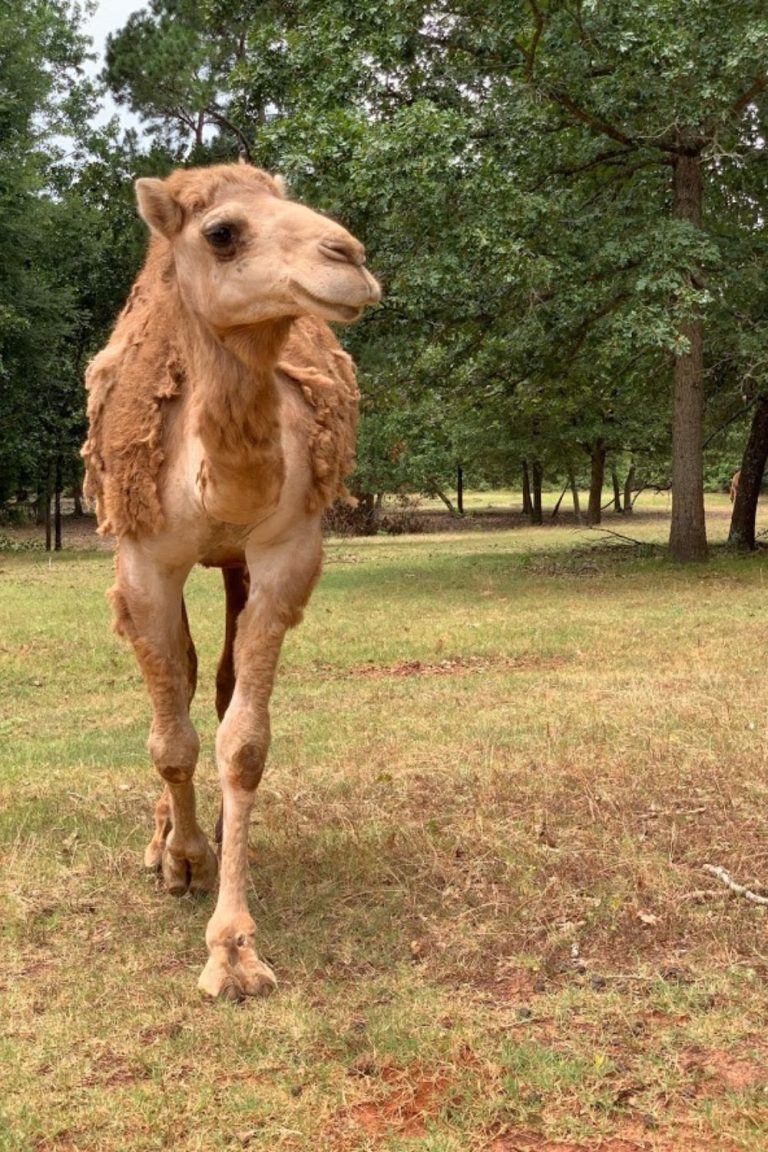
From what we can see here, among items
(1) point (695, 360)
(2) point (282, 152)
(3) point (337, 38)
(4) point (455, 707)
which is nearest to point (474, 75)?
(3) point (337, 38)

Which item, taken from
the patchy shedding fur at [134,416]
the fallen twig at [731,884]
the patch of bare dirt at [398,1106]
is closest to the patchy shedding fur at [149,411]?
the patchy shedding fur at [134,416]

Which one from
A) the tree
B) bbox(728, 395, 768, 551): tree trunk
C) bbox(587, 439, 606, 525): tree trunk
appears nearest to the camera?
the tree

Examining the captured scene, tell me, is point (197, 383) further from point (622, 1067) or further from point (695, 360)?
point (695, 360)

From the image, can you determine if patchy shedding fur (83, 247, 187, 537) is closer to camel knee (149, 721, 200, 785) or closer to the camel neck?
the camel neck

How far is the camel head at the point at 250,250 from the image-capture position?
326 centimetres

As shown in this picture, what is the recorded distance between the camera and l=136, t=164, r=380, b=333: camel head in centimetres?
326

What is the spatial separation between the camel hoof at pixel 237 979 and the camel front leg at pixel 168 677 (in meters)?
0.87

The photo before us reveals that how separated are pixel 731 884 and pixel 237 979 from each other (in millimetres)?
1919

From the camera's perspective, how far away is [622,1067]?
3.21 metres

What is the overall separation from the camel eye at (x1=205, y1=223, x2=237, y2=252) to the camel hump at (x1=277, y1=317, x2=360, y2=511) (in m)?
0.98

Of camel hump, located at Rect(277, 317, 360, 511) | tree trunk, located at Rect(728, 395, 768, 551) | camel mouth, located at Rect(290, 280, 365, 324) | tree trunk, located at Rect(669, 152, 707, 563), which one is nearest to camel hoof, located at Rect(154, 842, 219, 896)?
camel hump, located at Rect(277, 317, 360, 511)

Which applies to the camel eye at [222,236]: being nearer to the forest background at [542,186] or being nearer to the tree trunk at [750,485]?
the forest background at [542,186]

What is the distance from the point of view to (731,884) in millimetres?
4379

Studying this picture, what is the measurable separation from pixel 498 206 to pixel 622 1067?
498 inches
